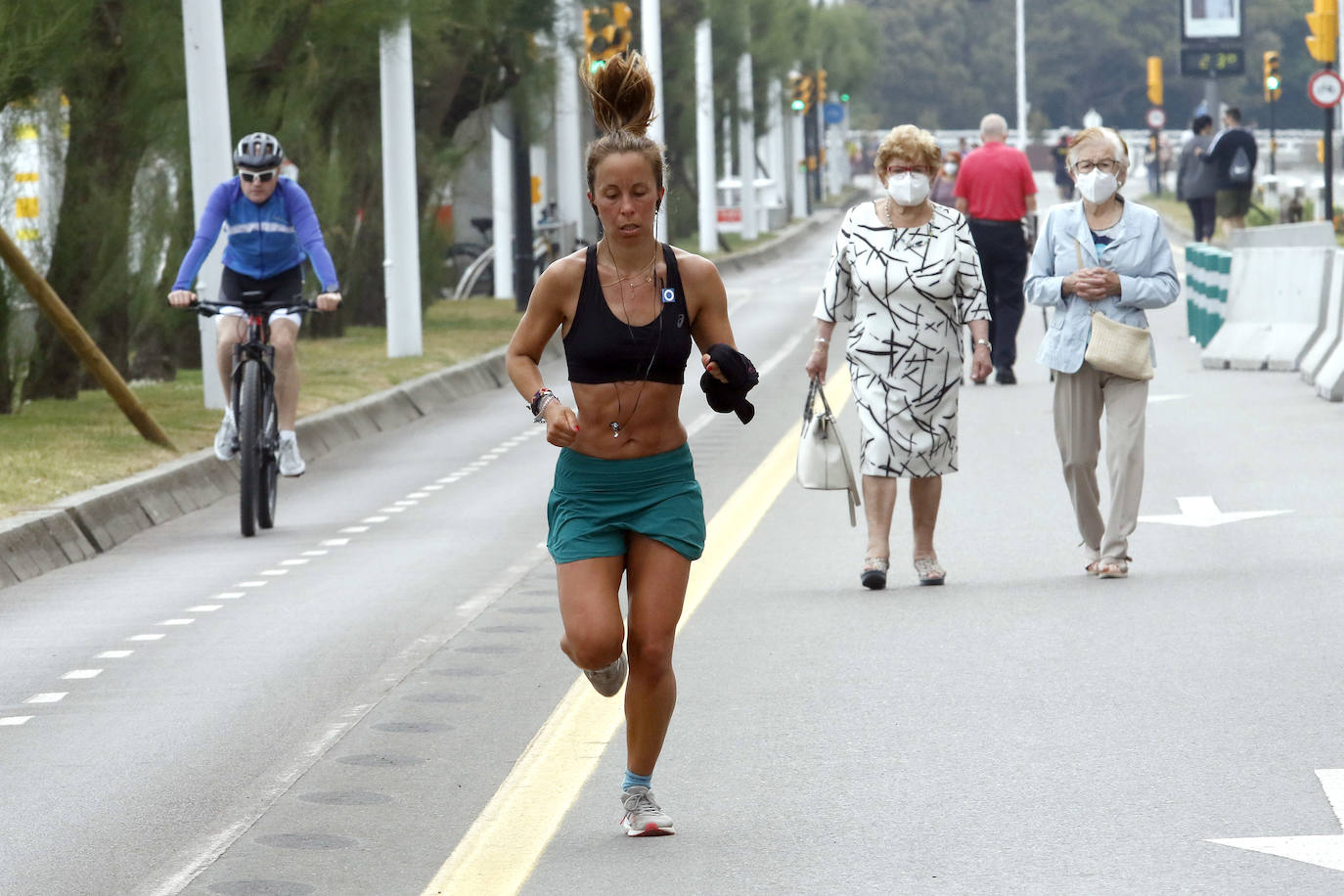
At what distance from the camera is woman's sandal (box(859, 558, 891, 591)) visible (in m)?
9.93

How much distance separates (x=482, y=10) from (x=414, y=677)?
60.1 ft

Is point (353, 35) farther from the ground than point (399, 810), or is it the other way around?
point (353, 35)

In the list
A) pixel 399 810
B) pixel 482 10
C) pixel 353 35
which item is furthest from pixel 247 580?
pixel 482 10

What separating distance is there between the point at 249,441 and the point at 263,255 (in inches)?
44.2

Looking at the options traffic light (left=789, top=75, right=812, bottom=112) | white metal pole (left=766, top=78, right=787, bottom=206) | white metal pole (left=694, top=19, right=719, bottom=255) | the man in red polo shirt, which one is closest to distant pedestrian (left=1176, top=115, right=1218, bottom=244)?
the man in red polo shirt

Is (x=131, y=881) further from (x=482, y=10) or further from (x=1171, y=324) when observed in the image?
(x=1171, y=324)

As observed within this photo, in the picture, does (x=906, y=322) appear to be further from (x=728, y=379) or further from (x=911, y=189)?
(x=728, y=379)

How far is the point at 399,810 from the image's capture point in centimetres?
634

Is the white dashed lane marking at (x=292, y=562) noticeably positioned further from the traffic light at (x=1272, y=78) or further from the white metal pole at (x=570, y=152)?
the traffic light at (x=1272, y=78)

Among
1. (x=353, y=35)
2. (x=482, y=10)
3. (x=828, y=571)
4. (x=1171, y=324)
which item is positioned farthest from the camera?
(x=1171, y=324)

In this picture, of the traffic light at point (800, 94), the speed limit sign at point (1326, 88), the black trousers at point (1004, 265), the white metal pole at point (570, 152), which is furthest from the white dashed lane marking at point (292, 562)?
the traffic light at point (800, 94)

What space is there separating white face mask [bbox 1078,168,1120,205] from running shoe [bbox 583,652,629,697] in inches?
176

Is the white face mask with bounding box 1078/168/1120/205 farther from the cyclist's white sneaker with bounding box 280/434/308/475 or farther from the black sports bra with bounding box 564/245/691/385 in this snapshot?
the cyclist's white sneaker with bounding box 280/434/308/475

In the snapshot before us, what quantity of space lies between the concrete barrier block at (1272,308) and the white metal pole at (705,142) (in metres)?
32.4
